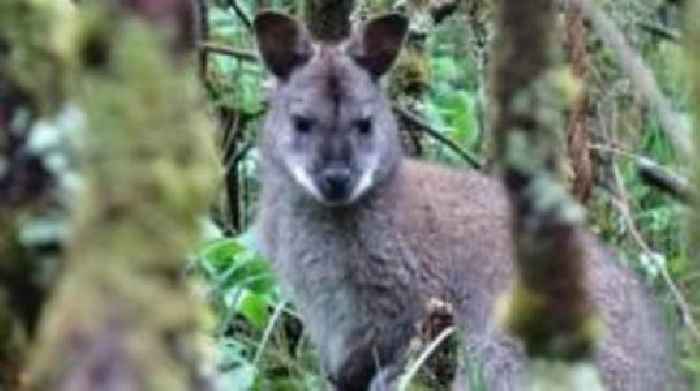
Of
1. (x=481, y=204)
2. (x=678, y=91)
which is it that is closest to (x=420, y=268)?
(x=481, y=204)

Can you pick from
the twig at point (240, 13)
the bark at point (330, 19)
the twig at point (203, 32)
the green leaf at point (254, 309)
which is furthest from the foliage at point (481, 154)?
the bark at point (330, 19)

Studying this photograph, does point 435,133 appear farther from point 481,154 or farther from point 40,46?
point 40,46

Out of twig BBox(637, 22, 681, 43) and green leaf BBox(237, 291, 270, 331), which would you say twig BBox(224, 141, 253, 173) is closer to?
green leaf BBox(237, 291, 270, 331)

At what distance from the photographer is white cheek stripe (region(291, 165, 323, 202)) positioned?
752 centimetres

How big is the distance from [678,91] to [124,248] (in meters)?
5.74

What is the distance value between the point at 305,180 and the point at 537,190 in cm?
496

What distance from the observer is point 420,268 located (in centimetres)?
789

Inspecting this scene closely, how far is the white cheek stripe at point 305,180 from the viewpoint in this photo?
24.7 ft

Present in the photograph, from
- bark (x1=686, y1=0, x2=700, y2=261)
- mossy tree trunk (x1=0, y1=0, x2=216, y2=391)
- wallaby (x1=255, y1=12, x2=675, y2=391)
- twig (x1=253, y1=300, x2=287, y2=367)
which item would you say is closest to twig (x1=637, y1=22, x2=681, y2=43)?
wallaby (x1=255, y1=12, x2=675, y2=391)

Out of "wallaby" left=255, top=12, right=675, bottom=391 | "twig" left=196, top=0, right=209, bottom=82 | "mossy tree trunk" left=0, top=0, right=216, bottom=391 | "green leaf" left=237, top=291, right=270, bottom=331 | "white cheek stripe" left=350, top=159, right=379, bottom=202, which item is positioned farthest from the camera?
"twig" left=196, top=0, right=209, bottom=82

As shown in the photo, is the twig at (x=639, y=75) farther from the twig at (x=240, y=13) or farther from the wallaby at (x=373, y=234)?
the twig at (x=240, y=13)

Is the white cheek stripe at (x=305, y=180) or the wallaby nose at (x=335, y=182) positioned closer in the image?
the wallaby nose at (x=335, y=182)

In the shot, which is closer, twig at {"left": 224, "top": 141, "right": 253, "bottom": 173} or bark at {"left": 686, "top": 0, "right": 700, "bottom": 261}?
bark at {"left": 686, "top": 0, "right": 700, "bottom": 261}

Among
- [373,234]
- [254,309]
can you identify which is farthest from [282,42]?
[254,309]
